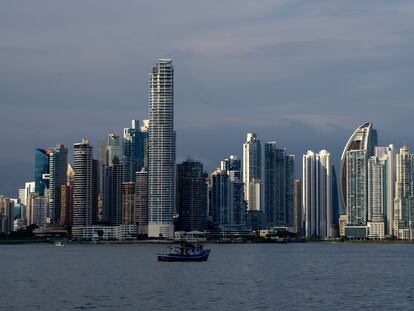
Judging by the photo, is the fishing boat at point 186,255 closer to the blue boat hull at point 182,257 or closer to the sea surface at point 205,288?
the blue boat hull at point 182,257

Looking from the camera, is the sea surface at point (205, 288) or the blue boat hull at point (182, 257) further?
the blue boat hull at point (182, 257)

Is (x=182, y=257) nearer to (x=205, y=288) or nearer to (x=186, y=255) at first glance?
(x=186, y=255)

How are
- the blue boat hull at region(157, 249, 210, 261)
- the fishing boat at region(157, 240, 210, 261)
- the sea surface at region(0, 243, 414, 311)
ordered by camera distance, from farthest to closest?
the fishing boat at region(157, 240, 210, 261)
the blue boat hull at region(157, 249, 210, 261)
the sea surface at region(0, 243, 414, 311)

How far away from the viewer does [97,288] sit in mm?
89875

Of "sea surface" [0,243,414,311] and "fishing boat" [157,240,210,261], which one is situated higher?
"fishing boat" [157,240,210,261]

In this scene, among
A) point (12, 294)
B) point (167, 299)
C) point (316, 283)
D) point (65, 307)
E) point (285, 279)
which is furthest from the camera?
point (285, 279)

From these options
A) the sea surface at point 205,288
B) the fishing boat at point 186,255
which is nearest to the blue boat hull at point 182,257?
the fishing boat at point 186,255

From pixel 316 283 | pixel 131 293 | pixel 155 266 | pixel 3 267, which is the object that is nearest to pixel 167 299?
pixel 131 293

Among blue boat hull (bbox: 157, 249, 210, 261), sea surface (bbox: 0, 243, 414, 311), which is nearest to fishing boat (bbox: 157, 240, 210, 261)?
blue boat hull (bbox: 157, 249, 210, 261)

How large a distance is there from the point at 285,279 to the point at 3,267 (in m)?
44.4

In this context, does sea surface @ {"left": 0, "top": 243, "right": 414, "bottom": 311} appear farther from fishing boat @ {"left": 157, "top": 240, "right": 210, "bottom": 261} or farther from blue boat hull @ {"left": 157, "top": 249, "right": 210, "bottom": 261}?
fishing boat @ {"left": 157, "top": 240, "right": 210, "bottom": 261}

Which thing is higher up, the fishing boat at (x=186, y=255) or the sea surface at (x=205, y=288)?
the fishing boat at (x=186, y=255)

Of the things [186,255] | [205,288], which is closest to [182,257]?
[186,255]

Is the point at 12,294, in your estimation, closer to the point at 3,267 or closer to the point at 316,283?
the point at 316,283
